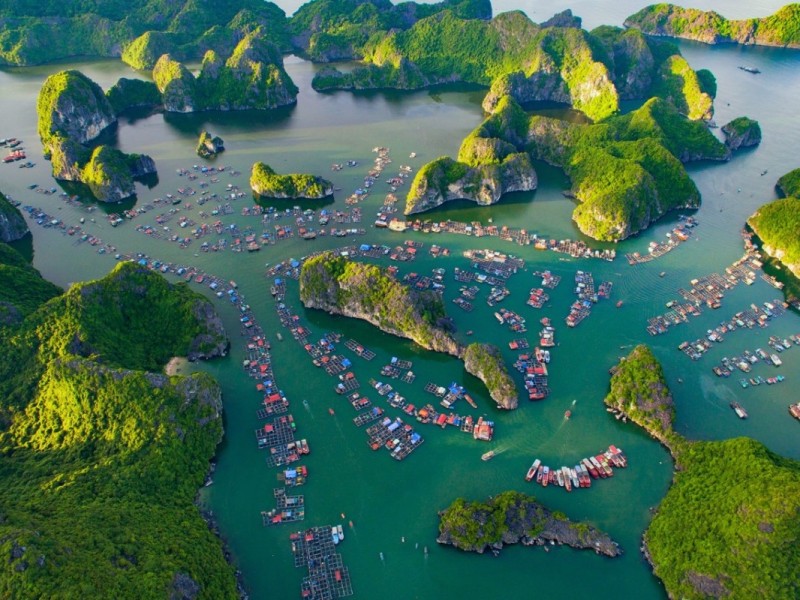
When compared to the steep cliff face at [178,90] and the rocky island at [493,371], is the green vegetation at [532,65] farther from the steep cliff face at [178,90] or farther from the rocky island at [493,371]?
the rocky island at [493,371]

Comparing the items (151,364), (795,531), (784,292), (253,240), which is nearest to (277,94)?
(253,240)

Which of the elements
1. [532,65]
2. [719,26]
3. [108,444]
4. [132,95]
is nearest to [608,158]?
[532,65]

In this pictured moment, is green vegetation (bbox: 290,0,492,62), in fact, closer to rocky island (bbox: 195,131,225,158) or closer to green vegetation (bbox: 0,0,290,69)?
green vegetation (bbox: 0,0,290,69)

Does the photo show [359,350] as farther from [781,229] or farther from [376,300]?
[781,229]

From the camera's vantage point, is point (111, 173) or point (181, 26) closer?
point (111, 173)

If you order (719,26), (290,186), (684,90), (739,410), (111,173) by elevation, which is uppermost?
(719,26)

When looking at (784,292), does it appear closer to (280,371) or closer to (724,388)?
(724,388)
